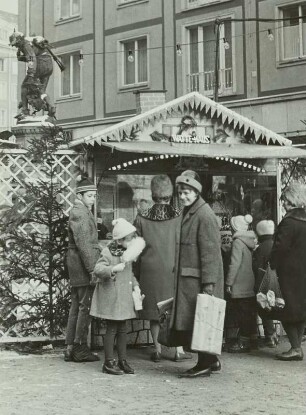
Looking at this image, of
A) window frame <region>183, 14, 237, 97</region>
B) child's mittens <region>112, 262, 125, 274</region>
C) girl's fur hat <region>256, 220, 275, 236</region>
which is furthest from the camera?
window frame <region>183, 14, 237, 97</region>

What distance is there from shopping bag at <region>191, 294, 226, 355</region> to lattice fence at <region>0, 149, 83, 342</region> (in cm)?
242

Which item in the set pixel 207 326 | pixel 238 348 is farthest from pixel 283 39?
pixel 207 326

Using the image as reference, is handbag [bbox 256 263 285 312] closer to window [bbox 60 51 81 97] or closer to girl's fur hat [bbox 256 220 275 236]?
girl's fur hat [bbox 256 220 275 236]

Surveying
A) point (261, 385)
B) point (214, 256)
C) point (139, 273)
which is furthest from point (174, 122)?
point (261, 385)

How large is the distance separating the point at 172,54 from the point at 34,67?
36.4 ft

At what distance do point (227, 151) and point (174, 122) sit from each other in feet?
2.66

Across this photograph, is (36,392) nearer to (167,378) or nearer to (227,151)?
(167,378)

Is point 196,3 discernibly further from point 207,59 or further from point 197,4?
point 207,59

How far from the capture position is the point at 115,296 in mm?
7031

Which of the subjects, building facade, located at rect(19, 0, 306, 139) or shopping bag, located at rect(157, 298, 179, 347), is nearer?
shopping bag, located at rect(157, 298, 179, 347)

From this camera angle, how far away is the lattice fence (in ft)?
28.0

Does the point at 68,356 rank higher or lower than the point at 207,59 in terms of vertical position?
lower

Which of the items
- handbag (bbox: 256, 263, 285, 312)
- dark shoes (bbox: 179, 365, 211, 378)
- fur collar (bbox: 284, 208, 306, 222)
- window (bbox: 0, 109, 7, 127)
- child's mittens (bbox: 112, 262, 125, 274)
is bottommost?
dark shoes (bbox: 179, 365, 211, 378)

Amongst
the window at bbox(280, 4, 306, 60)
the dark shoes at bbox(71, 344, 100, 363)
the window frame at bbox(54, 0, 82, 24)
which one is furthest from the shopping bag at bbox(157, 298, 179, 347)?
the window frame at bbox(54, 0, 82, 24)
